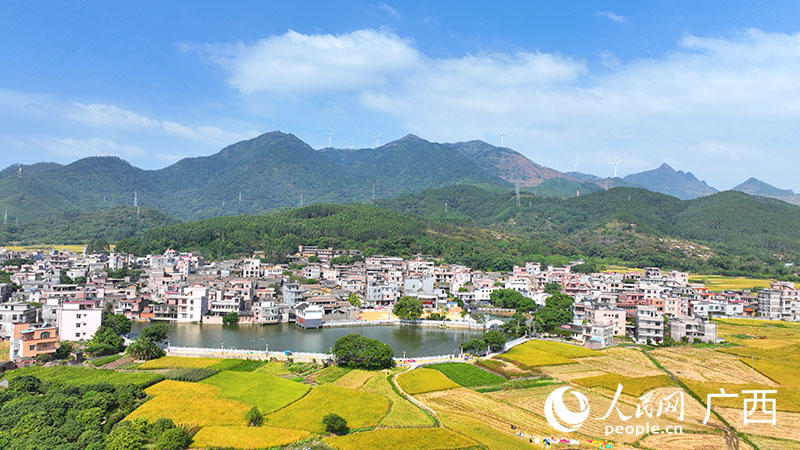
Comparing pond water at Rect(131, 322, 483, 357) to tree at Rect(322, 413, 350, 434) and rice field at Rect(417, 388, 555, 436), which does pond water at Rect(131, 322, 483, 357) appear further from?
tree at Rect(322, 413, 350, 434)

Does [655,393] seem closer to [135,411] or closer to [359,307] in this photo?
[135,411]

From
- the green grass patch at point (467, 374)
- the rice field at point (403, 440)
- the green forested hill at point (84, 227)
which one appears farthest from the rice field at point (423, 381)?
the green forested hill at point (84, 227)

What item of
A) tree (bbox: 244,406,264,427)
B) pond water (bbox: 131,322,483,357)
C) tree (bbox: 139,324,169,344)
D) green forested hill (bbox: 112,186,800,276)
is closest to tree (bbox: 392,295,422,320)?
pond water (bbox: 131,322,483,357)

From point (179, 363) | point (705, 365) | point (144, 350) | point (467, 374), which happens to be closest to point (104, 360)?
point (144, 350)

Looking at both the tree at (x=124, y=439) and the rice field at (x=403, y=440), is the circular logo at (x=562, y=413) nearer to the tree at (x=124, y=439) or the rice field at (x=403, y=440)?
the rice field at (x=403, y=440)

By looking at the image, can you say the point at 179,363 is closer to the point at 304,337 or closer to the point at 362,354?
the point at 362,354

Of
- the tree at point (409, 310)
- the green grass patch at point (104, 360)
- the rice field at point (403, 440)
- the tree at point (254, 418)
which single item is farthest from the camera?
the tree at point (409, 310)

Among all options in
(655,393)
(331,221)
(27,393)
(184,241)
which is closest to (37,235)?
(184,241)
